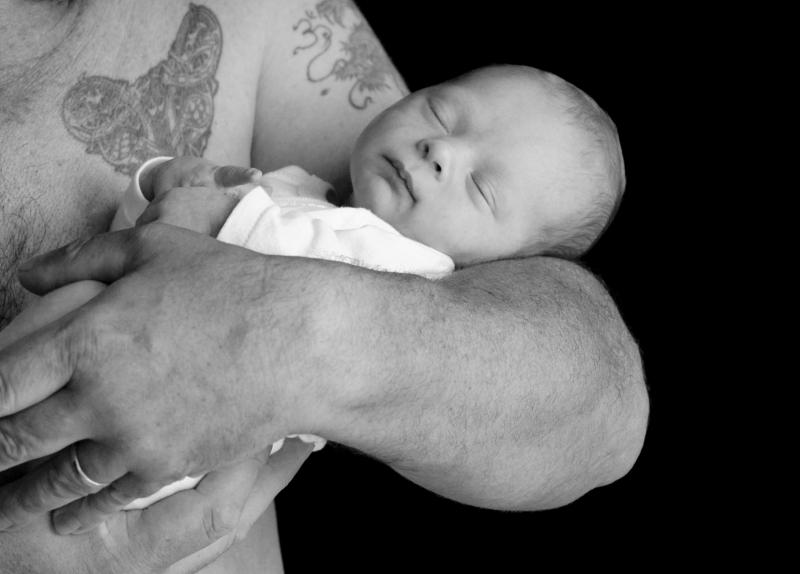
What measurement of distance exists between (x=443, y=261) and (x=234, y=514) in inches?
21.4

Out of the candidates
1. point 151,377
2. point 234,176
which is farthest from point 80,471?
point 234,176

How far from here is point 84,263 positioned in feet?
4.15

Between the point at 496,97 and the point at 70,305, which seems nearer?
the point at 70,305

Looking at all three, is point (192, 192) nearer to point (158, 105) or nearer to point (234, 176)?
point (234, 176)

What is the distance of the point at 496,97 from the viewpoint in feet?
5.92

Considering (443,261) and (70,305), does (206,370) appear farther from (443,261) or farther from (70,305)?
(443,261)

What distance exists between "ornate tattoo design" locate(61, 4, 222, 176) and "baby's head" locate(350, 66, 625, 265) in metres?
0.31

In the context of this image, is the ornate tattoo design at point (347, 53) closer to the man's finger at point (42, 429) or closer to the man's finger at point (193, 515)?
the man's finger at point (193, 515)

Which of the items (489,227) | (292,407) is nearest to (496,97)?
(489,227)

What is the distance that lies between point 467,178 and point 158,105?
553mm

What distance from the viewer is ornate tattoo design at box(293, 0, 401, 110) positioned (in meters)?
2.12

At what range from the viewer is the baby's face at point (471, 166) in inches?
68.2

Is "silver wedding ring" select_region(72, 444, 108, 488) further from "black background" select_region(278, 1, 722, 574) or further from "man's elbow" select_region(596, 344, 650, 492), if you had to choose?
"black background" select_region(278, 1, 722, 574)

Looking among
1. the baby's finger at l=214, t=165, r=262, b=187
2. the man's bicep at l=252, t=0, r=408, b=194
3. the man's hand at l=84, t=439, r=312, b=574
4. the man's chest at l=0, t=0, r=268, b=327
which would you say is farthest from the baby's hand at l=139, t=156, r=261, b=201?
the man's bicep at l=252, t=0, r=408, b=194
